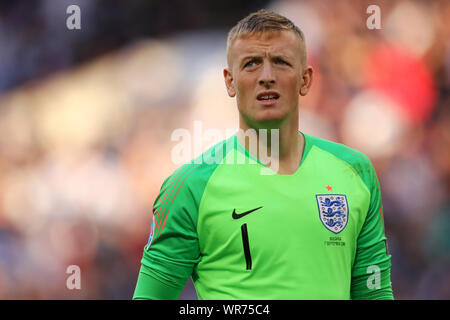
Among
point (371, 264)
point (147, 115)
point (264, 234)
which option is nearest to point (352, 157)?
point (371, 264)

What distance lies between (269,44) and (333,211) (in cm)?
73

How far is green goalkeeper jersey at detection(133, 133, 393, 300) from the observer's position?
2.25 metres

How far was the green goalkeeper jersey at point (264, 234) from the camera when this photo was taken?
2.25 m

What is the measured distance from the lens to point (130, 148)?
6523 millimetres

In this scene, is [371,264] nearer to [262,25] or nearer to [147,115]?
[262,25]

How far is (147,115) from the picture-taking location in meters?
6.58

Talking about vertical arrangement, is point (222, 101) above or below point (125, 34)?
below

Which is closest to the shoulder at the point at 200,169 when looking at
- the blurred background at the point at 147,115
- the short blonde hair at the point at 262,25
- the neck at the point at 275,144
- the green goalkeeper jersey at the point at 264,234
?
the green goalkeeper jersey at the point at 264,234

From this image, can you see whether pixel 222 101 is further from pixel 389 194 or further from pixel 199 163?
pixel 199 163

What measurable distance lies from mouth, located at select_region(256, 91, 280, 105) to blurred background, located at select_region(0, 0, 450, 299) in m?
4.02

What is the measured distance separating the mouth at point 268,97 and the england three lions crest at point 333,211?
1.43 feet

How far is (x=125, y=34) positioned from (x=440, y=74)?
3716mm

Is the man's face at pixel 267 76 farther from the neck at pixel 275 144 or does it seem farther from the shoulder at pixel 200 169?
the shoulder at pixel 200 169
